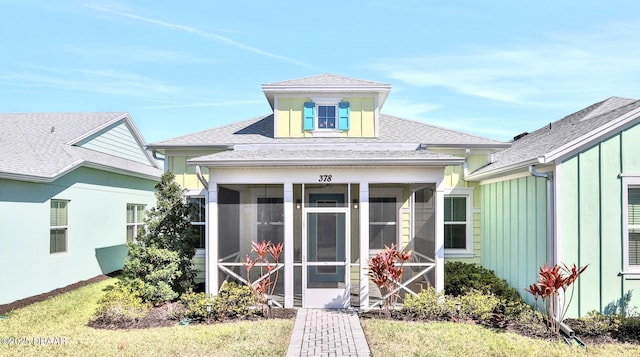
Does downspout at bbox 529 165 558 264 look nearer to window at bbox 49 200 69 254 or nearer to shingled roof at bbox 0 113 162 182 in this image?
shingled roof at bbox 0 113 162 182

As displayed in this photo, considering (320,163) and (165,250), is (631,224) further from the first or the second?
(165,250)

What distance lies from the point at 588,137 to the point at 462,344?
4862 millimetres

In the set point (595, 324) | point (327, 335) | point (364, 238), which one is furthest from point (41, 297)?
point (595, 324)

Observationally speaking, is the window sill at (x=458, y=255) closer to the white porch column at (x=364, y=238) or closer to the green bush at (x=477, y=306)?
the green bush at (x=477, y=306)

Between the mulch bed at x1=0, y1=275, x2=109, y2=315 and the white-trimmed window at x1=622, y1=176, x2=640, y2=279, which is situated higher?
the white-trimmed window at x1=622, y1=176, x2=640, y2=279

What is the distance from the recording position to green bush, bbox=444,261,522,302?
30.1 ft

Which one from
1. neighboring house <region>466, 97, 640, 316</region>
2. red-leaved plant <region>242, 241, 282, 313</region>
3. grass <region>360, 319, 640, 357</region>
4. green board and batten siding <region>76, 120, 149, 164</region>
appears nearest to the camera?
grass <region>360, 319, 640, 357</region>

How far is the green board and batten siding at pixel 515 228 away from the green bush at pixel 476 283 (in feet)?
1.42

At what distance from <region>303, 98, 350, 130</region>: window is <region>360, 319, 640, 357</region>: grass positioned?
6439 mm

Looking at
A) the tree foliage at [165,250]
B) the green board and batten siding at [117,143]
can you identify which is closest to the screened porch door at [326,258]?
the tree foliage at [165,250]

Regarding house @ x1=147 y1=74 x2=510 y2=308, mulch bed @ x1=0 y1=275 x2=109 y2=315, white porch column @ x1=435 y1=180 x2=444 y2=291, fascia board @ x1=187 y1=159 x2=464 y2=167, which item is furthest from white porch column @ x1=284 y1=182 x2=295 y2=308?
mulch bed @ x1=0 y1=275 x2=109 y2=315

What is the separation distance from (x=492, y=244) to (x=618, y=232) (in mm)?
3132

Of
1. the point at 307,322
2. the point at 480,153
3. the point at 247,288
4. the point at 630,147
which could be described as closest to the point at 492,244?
the point at 480,153

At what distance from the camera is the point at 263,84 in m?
12.1
